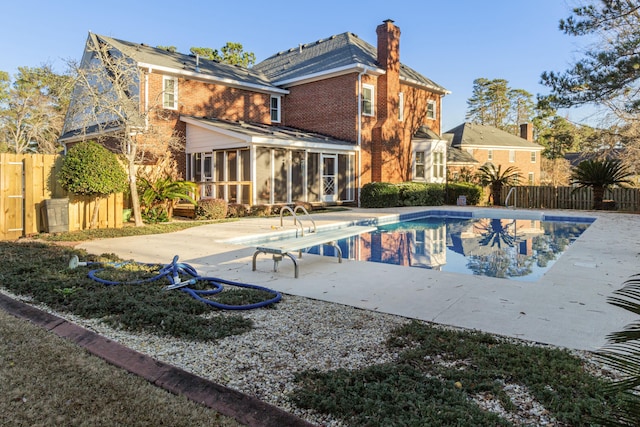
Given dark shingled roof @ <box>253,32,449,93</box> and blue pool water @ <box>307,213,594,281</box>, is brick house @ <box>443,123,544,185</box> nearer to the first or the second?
dark shingled roof @ <box>253,32,449,93</box>

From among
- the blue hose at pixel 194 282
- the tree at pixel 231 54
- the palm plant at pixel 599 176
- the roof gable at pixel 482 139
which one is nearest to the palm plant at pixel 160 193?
the blue hose at pixel 194 282

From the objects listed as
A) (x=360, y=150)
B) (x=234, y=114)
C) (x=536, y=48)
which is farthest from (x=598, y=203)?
(x=234, y=114)

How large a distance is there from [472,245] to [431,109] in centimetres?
1632

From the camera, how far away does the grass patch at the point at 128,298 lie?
4.22m

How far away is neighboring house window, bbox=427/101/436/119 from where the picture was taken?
25.4 meters

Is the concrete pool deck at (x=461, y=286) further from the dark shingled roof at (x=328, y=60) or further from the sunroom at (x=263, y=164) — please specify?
the dark shingled roof at (x=328, y=60)

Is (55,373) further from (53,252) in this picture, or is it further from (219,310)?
(53,252)

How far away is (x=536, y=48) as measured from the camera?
20.6m

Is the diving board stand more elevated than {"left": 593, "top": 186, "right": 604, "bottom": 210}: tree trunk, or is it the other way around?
{"left": 593, "top": 186, "right": 604, "bottom": 210}: tree trunk

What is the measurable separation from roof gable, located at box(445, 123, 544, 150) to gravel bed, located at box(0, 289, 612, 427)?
114ft

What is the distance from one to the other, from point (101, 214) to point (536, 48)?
2002 cm

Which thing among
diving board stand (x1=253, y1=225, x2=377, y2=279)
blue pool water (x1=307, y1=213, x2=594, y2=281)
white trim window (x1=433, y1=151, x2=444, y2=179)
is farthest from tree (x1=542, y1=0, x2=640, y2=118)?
white trim window (x1=433, y1=151, x2=444, y2=179)

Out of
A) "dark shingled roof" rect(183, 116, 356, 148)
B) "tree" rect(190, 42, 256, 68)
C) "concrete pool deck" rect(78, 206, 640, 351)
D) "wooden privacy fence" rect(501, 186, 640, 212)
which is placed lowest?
"concrete pool deck" rect(78, 206, 640, 351)

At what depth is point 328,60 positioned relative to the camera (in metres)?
22.1
